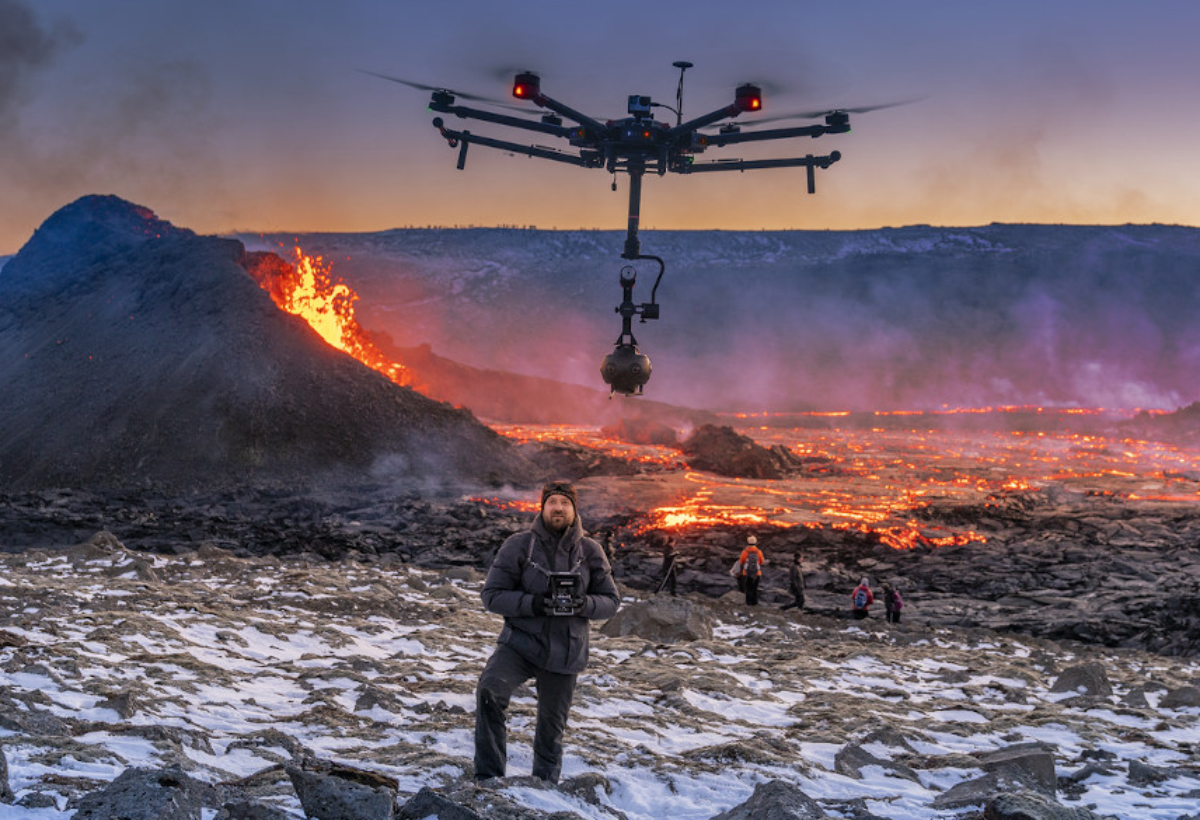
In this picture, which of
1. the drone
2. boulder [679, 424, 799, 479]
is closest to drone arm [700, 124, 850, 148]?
the drone

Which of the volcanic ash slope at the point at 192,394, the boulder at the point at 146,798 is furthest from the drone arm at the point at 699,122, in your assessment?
the volcanic ash slope at the point at 192,394

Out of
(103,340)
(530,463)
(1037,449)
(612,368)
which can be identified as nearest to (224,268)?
(103,340)

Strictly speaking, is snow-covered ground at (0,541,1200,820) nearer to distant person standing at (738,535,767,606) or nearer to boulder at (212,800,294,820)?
boulder at (212,800,294,820)

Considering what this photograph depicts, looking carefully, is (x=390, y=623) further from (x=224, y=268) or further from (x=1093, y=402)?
(x=1093, y=402)

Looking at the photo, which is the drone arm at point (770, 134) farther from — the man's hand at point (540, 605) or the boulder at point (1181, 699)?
the man's hand at point (540, 605)

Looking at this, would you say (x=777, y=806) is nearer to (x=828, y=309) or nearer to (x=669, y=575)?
(x=669, y=575)
